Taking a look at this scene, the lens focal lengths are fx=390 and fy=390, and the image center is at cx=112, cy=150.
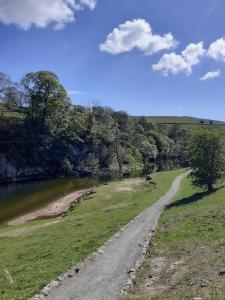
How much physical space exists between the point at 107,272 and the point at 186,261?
16.2 ft

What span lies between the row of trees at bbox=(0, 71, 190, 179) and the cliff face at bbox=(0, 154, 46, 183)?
1.28 metres

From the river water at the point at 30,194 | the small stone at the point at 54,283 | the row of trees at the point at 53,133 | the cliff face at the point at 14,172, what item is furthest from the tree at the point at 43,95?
the small stone at the point at 54,283

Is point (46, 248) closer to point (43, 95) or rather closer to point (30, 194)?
point (30, 194)

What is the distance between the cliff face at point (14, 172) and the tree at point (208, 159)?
243 feet

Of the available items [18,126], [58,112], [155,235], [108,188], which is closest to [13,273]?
[155,235]

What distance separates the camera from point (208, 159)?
196 ft

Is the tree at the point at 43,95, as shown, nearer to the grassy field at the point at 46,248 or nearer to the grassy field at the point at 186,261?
the grassy field at the point at 46,248

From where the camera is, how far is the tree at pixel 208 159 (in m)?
59.7

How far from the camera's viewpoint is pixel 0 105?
146625 millimetres

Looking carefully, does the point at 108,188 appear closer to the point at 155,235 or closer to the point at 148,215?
the point at 148,215

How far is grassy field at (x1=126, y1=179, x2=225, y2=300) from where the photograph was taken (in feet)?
60.7

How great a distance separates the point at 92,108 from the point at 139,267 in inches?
5846

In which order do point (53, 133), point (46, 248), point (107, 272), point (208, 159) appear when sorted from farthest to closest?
1. point (53, 133)
2. point (208, 159)
3. point (46, 248)
4. point (107, 272)

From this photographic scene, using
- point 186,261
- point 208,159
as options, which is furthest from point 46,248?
point 208,159
